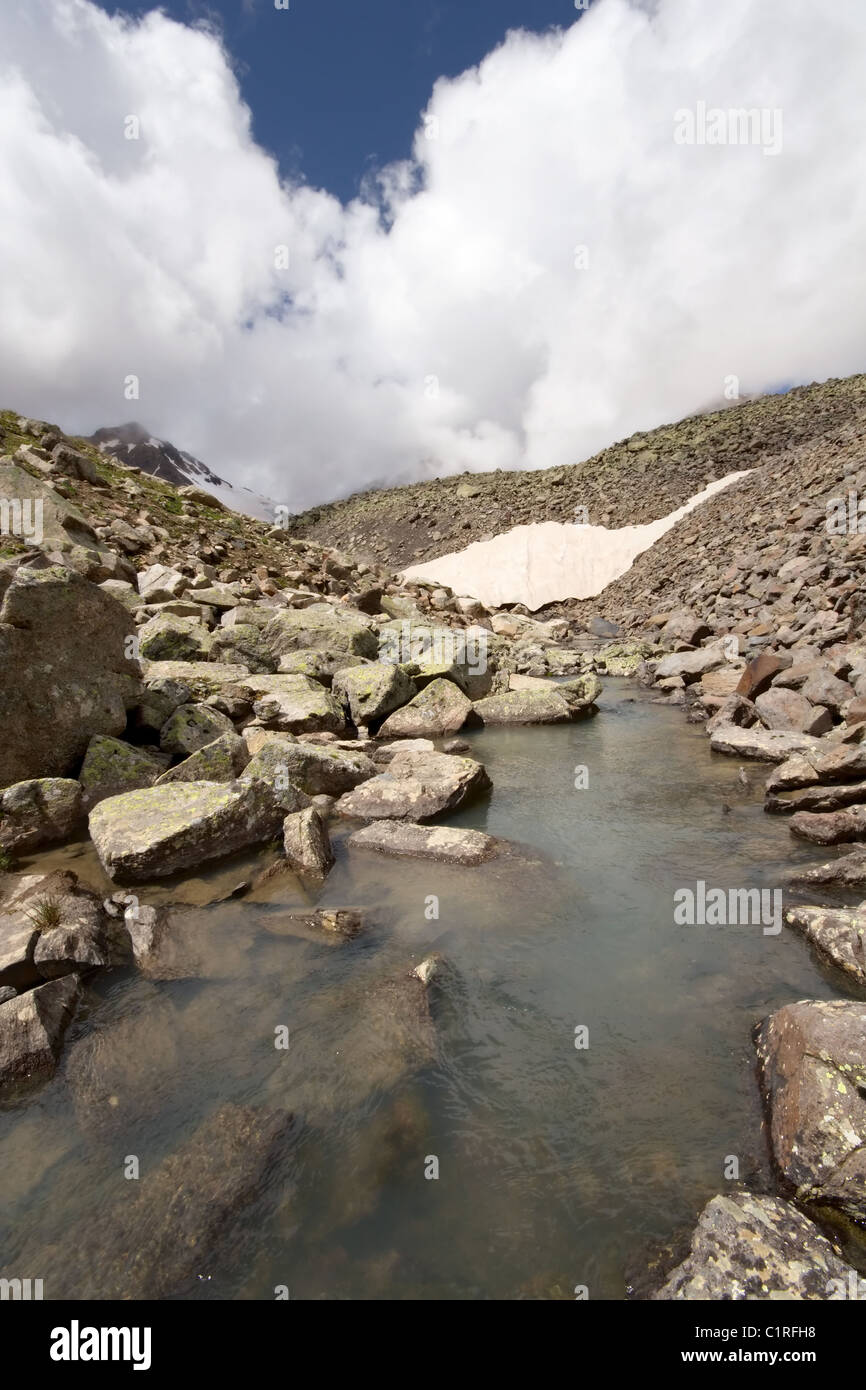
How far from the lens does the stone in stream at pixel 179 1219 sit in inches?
139

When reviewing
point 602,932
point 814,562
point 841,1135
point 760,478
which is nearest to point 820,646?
point 814,562

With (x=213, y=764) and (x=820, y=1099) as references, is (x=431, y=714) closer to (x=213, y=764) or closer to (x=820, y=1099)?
(x=213, y=764)

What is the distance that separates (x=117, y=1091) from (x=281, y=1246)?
187cm

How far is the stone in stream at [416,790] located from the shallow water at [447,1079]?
1.76m

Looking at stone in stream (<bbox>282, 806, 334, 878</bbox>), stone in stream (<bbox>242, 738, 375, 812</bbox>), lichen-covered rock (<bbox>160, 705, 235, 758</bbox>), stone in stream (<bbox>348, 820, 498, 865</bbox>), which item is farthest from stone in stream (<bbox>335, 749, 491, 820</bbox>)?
lichen-covered rock (<bbox>160, 705, 235, 758</bbox>)

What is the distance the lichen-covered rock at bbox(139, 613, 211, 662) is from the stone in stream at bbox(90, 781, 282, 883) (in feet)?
21.5

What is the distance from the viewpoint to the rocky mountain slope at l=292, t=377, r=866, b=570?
49.7m

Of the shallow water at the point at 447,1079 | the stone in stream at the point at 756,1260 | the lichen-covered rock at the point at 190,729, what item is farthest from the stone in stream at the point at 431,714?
the stone in stream at the point at 756,1260

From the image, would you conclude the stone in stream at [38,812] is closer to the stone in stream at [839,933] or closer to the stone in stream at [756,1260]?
the stone in stream at [756,1260]

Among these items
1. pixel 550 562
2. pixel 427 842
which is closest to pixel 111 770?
pixel 427 842

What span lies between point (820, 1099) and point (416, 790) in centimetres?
681

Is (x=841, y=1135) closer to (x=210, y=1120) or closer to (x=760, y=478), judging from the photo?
(x=210, y=1120)

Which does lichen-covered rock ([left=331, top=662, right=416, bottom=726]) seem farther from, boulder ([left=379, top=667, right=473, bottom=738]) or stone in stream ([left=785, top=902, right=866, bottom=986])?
stone in stream ([left=785, top=902, right=866, bottom=986])
